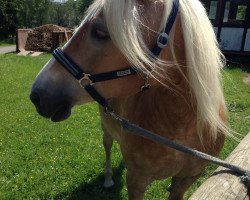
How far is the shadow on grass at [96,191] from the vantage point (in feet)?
11.9

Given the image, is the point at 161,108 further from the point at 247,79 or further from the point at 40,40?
the point at 40,40

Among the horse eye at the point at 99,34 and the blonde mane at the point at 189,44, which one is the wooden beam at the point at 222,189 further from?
the horse eye at the point at 99,34

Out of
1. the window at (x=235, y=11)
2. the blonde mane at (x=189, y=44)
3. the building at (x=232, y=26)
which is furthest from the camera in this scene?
the building at (x=232, y=26)

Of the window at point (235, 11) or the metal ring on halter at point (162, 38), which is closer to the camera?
the metal ring on halter at point (162, 38)

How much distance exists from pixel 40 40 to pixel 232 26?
986cm

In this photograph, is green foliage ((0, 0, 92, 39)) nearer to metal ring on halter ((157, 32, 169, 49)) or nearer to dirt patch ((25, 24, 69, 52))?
dirt patch ((25, 24, 69, 52))

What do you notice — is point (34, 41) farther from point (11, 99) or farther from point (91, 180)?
point (91, 180)

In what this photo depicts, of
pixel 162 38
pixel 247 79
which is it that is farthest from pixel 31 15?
pixel 162 38

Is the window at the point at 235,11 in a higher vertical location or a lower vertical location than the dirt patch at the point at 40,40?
higher

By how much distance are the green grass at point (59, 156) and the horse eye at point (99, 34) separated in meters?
1.09

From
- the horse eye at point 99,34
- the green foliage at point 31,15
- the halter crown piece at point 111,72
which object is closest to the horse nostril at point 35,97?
the halter crown piece at point 111,72

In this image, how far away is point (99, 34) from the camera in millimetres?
1594

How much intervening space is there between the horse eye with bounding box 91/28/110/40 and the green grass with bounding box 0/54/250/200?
3.57 feet

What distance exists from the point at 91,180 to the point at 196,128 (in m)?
2.25
